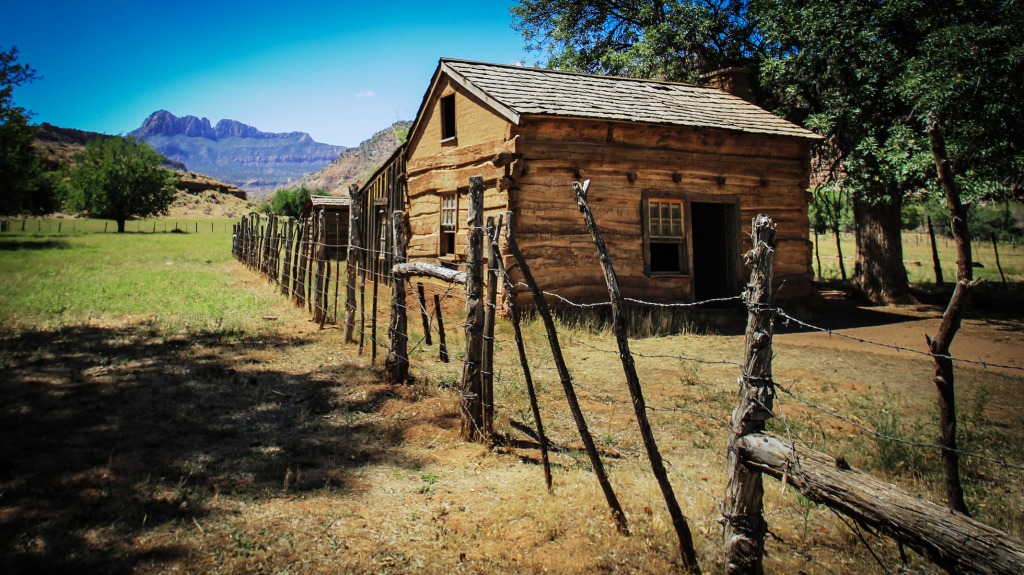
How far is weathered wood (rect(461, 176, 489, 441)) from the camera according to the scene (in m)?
4.81

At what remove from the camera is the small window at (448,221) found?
40.8 feet

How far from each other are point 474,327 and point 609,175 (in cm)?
694

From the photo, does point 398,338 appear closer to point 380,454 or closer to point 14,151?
point 380,454

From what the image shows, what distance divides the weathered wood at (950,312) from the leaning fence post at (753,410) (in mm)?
867

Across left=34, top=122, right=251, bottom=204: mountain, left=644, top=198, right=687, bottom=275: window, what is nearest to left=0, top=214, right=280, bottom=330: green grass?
left=644, top=198, right=687, bottom=275: window

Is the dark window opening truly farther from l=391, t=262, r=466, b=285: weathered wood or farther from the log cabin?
l=391, t=262, r=466, b=285: weathered wood

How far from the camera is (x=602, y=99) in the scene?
11883 mm

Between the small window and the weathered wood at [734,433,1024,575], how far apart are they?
10.3 meters

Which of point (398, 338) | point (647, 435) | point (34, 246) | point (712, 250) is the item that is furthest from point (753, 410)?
point (34, 246)

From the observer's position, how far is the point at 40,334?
795 centimetres

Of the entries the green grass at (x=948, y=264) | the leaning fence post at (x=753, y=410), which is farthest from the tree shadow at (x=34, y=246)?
the green grass at (x=948, y=264)

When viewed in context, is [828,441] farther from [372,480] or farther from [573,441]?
[372,480]

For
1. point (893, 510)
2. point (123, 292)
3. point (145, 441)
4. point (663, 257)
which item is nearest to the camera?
point (893, 510)

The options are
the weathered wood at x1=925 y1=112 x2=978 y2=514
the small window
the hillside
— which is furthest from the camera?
the hillside
